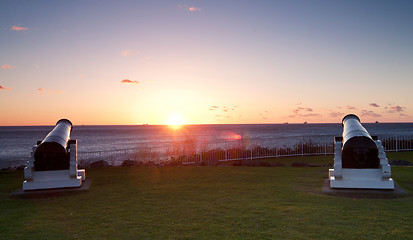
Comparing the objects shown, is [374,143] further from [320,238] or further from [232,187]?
[320,238]

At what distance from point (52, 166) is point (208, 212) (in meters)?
5.41

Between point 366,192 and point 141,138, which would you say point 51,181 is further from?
point 141,138

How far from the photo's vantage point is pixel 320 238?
194 inches

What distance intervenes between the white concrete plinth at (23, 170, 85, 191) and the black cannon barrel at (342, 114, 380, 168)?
717 cm

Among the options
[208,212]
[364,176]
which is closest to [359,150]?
[364,176]

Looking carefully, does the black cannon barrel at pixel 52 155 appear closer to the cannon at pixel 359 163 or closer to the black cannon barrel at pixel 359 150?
the cannon at pixel 359 163

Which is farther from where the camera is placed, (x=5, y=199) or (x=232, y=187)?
(x=232, y=187)

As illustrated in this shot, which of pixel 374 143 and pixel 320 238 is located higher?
pixel 374 143

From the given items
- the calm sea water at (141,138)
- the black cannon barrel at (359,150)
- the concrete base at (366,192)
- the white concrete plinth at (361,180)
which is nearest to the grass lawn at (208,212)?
the concrete base at (366,192)

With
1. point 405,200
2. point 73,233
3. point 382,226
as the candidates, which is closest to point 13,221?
point 73,233

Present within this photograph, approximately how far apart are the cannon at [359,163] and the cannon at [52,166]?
22.8ft

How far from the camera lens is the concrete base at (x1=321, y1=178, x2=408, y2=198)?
787 centimetres

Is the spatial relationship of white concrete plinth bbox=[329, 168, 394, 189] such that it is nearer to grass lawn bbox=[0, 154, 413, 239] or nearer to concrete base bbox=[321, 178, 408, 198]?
concrete base bbox=[321, 178, 408, 198]

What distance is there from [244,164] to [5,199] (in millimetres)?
8976
